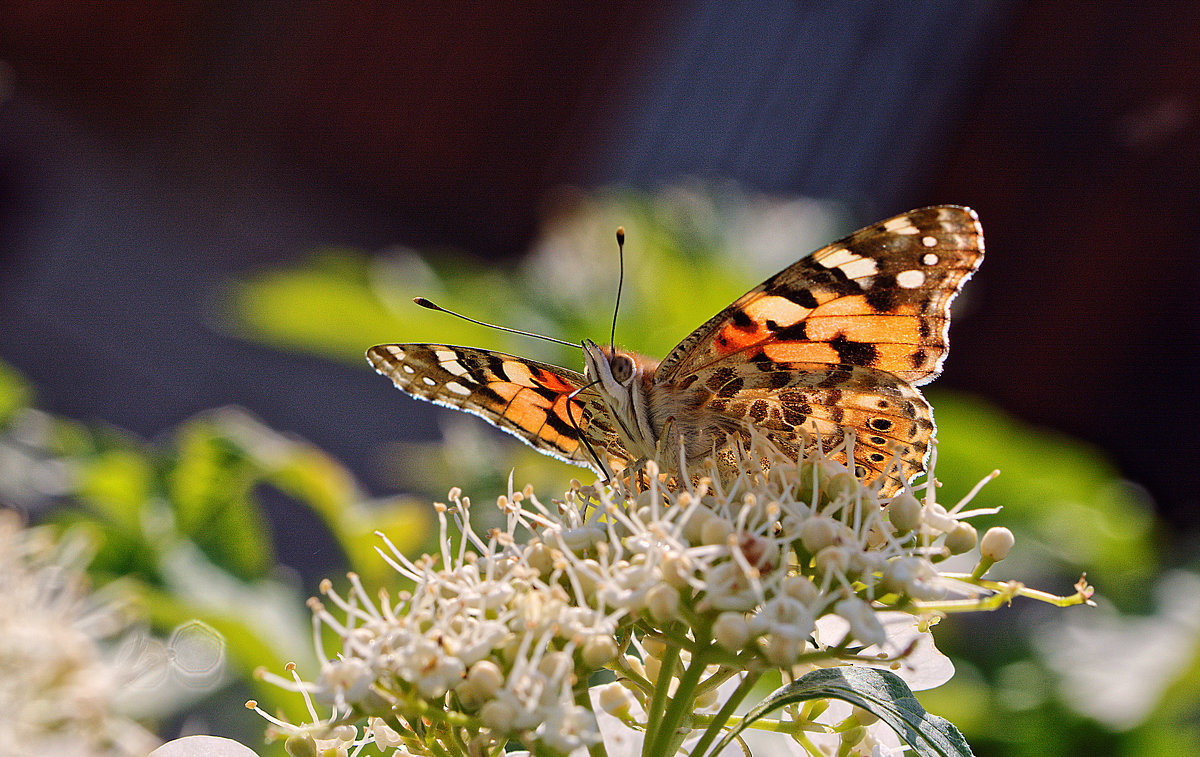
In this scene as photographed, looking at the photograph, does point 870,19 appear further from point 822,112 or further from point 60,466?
point 60,466

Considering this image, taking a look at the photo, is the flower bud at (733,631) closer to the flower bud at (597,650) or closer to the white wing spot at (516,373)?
the flower bud at (597,650)

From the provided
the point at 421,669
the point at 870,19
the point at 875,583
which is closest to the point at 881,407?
the point at 875,583

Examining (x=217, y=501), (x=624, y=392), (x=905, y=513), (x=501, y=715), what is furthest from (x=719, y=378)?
(x=217, y=501)

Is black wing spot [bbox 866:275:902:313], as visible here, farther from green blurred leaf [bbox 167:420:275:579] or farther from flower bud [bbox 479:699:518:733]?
green blurred leaf [bbox 167:420:275:579]

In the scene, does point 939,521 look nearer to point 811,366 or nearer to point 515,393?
point 811,366

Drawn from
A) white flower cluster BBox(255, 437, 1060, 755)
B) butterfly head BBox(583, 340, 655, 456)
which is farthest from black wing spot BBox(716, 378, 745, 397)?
white flower cluster BBox(255, 437, 1060, 755)

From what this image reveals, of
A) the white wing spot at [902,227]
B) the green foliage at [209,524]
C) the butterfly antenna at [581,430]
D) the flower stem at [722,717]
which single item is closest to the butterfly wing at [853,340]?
the white wing spot at [902,227]
